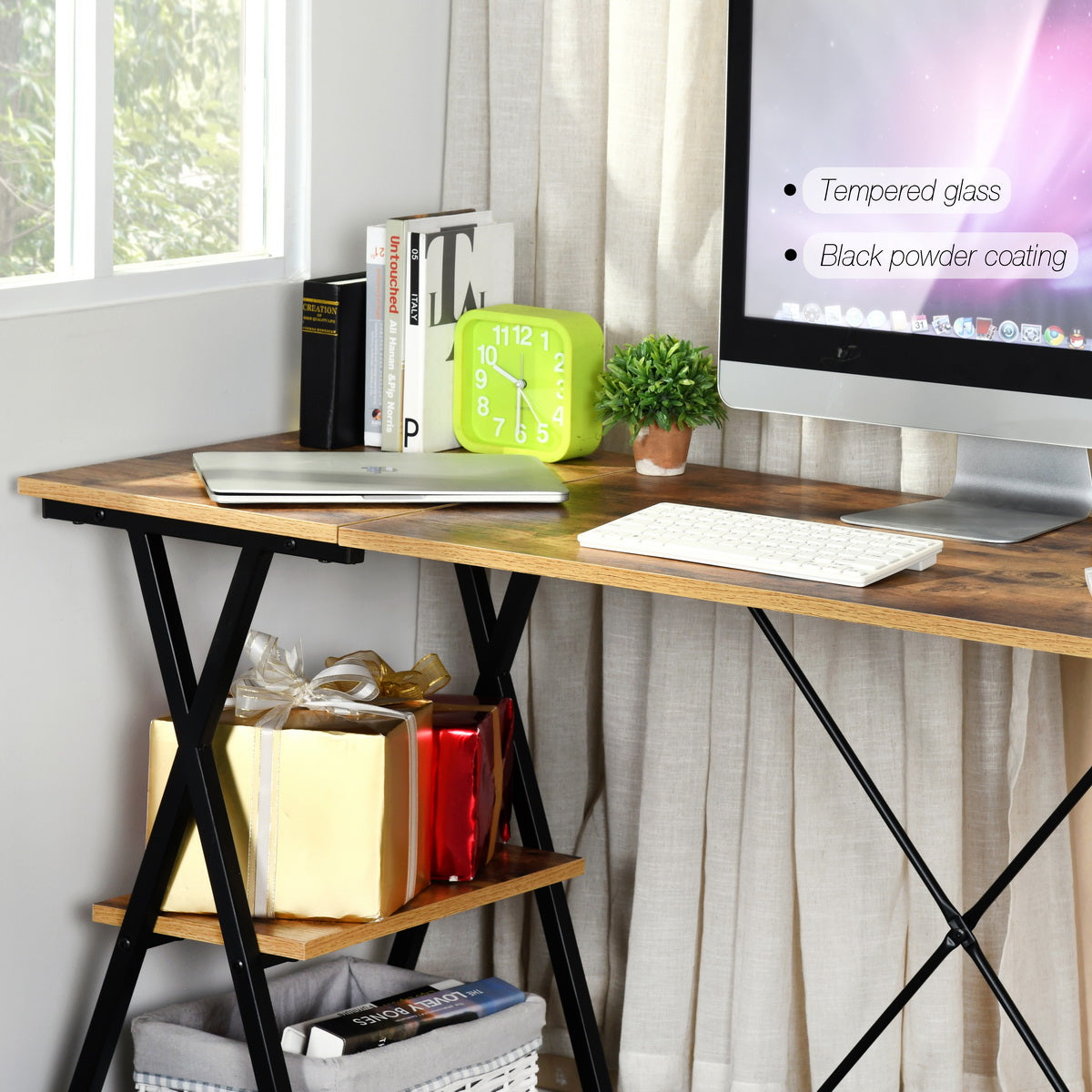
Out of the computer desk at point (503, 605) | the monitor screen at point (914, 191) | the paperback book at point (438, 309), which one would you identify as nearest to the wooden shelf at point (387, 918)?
the computer desk at point (503, 605)

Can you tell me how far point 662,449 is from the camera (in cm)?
191

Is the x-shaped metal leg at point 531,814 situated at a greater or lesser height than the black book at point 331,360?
lesser

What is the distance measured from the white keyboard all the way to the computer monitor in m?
0.13

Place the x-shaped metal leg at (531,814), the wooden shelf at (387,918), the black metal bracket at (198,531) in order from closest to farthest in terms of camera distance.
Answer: the black metal bracket at (198,531)
the wooden shelf at (387,918)
the x-shaped metal leg at (531,814)

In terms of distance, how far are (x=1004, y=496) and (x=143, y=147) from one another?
100 centimetres

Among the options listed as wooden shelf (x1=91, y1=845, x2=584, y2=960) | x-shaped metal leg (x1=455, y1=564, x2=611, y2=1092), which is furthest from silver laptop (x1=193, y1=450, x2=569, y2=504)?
wooden shelf (x1=91, y1=845, x2=584, y2=960)

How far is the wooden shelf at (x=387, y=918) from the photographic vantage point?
1.74 m

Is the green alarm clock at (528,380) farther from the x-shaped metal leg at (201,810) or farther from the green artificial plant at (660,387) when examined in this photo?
the x-shaped metal leg at (201,810)

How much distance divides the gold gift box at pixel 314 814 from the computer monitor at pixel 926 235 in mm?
544

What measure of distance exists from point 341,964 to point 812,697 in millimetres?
722

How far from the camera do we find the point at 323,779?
5.82ft

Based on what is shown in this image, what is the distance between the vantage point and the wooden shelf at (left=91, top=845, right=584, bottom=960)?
1.74m

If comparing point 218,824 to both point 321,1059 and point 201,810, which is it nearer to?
point 201,810

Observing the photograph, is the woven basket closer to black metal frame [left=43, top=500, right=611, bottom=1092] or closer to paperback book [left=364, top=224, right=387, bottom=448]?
black metal frame [left=43, top=500, right=611, bottom=1092]
